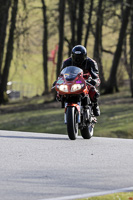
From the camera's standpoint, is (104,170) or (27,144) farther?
(27,144)

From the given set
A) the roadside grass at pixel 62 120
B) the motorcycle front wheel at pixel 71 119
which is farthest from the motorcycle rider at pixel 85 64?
the roadside grass at pixel 62 120

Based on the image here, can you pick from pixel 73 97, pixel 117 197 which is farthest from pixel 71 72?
pixel 117 197

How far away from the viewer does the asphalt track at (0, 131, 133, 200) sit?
6641mm

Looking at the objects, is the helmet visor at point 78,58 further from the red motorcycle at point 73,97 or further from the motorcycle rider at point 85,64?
the red motorcycle at point 73,97

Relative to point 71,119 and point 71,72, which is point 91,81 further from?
point 71,119

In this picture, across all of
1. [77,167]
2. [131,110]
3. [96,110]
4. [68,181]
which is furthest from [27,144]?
[131,110]

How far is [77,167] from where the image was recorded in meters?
8.33

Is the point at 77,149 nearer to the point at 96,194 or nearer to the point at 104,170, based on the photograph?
the point at 104,170

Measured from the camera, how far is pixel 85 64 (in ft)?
38.6

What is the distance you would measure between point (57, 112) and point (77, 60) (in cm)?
1821

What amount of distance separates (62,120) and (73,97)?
1487 centimetres

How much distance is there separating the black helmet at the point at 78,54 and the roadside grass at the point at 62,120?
387 inches

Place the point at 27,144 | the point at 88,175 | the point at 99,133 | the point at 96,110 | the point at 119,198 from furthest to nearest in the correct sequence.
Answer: the point at 99,133 < the point at 96,110 < the point at 27,144 < the point at 88,175 < the point at 119,198

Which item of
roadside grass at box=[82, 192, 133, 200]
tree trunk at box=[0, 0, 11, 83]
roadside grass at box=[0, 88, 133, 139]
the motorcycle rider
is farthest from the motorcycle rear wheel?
tree trunk at box=[0, 0, 11, 83]
